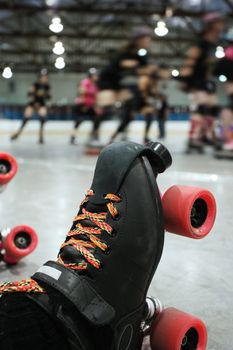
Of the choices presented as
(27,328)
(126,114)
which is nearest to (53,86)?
(126,114)

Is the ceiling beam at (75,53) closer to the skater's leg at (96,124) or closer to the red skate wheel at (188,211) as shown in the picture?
the skater's leg at (96,124)

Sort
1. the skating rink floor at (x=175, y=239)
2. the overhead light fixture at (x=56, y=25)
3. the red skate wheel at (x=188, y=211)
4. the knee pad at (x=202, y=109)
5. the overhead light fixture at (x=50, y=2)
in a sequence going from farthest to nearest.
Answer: the overhead light fixture at (x=56, y=25) → the overhead light fixture at (x=50, y=2) → the knee pad at (x=202, y=109) → the skating rink floor at (x=175, y=239) → the red skate wheel at (x=188, y=211)

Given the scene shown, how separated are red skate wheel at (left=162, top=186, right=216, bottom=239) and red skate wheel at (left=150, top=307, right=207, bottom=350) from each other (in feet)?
0.46

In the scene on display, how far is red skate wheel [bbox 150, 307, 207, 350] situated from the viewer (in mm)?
696

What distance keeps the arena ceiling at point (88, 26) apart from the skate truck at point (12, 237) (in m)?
9.15

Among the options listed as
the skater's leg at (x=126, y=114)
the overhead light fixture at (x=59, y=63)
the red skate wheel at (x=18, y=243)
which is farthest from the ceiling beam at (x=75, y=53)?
the red skate wheel at (x=18, y=243)

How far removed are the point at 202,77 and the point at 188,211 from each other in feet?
12.6

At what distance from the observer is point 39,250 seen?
1.31 metres

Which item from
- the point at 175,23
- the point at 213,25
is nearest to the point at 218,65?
the point at 213,25

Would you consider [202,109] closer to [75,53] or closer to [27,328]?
[27,328]

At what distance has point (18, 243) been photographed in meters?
1.21

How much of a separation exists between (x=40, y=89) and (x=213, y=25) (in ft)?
11.0

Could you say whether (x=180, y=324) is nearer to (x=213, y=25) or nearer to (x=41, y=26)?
(x=213, y=25)

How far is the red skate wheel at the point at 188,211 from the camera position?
68 cm
